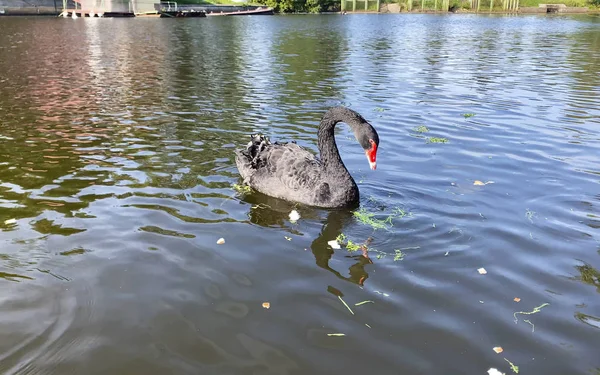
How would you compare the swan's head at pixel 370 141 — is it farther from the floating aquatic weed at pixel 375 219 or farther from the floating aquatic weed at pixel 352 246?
the floating aquatic weed at pixel 352 246

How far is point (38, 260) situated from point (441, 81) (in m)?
15.6

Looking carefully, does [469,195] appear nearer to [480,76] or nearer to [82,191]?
[82,191]

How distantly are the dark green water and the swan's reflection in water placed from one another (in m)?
0.03

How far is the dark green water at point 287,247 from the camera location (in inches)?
165

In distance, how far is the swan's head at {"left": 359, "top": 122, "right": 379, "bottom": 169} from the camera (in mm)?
6676

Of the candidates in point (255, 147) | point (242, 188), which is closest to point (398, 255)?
point (242, 188)

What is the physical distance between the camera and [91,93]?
51.0 feet

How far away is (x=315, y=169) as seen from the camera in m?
7.35

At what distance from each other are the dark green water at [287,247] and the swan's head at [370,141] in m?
0.81

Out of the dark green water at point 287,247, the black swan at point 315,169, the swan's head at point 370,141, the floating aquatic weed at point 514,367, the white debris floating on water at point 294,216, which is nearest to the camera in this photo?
the floating aquatic weed at point 514,367

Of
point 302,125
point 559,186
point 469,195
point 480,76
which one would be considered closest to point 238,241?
point 469,195

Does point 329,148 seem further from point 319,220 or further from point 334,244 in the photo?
point 334,244

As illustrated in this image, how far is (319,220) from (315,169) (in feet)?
2.92

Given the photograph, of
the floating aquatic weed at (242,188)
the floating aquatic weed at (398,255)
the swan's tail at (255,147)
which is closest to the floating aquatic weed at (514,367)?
the floating aquatic weed at (398,255)
